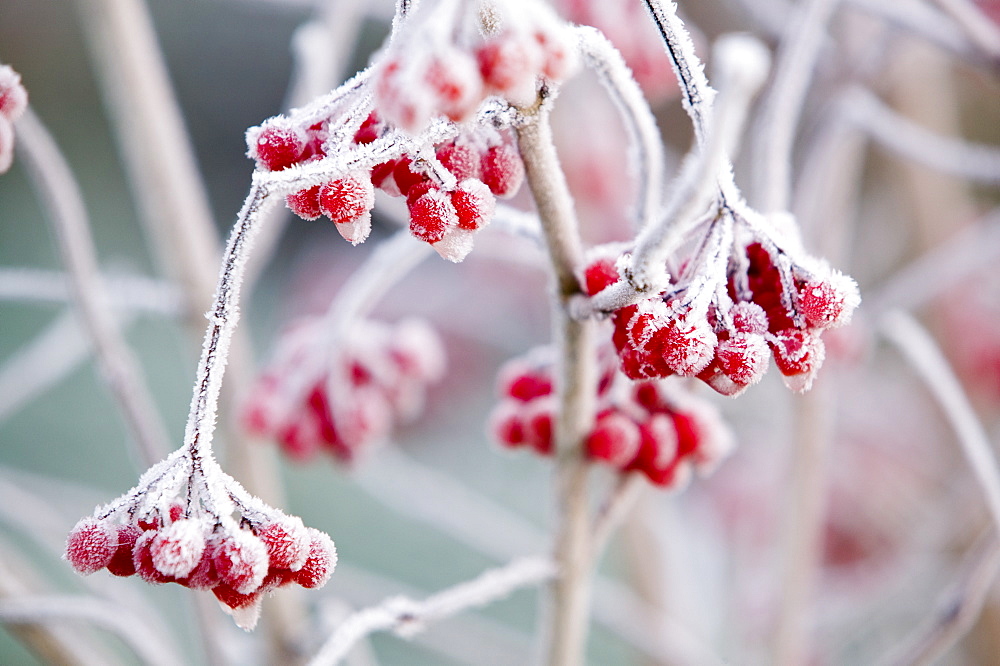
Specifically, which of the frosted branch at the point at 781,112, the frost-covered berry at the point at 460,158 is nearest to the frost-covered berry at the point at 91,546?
the frost-covered berry at the point at 460,158

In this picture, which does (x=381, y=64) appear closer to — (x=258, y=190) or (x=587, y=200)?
(x=258, y=190)

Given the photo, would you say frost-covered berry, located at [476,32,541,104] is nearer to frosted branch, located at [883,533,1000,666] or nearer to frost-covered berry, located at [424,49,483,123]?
frost-covered berry, located at [424,49,483,123]

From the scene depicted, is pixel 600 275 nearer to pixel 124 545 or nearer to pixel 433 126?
pixel 433 126

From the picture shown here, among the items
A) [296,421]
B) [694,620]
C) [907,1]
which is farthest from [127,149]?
[694,620]

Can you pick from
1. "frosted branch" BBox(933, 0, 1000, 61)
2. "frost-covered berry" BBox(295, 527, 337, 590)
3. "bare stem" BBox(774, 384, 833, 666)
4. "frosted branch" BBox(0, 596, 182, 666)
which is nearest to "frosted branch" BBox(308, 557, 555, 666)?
"frost-covered berry" BBox(295, 527, 337, 590)

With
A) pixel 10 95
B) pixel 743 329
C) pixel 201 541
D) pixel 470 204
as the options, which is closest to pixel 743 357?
pixel 743 329

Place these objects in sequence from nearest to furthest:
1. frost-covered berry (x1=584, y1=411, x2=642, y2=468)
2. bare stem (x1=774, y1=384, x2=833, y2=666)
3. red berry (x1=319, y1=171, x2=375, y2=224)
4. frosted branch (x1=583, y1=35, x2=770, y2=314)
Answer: frosted branch (x1=583, y1=35, x2=770, y2=314) < red berry (x1=319, y1=171, x2=375, y2=224) < frost-covered berry (x1=584, y1=411, x2=642, y2=468) < bare stem (x1=774, y1=384, x2=833, y2=666)
